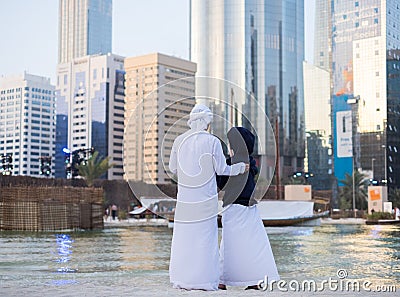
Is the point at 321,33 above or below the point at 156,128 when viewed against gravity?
above

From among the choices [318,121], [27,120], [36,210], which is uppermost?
[27,120]

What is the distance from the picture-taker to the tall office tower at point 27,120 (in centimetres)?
14762

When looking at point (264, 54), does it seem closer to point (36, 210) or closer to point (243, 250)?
point (36, 210)

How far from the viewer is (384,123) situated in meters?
110

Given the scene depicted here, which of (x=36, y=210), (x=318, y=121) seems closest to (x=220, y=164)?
(x=36, y=210)

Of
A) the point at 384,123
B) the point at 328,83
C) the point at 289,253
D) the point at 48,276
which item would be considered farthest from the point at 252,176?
the point at 328,83

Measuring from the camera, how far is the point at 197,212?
7.06 m

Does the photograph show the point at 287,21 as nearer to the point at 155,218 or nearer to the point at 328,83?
the point at 328,83

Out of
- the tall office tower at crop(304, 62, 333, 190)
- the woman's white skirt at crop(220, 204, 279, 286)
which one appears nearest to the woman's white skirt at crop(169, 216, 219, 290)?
the woman's white skirt at crop(220, 204, 279, 286)

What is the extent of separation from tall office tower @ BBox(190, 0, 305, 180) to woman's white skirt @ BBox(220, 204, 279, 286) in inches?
5060

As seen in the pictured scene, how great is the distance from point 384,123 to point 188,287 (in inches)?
4230

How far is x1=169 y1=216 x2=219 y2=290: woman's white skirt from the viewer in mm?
6848

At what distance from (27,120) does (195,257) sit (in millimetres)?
146966

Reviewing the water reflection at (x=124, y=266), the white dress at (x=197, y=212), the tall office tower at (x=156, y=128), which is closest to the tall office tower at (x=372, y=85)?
the water reflection at (x=124, y=266)
